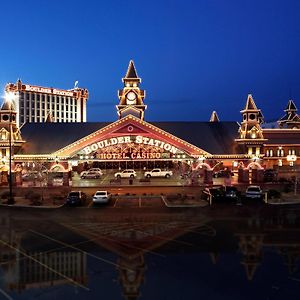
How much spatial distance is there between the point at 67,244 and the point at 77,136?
38630 mm

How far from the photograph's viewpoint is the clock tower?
65.9m

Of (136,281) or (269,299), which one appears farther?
(136,281)

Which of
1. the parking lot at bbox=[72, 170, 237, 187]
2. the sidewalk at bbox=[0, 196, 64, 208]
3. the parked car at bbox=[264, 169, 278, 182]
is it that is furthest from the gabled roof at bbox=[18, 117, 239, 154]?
the sidewalk at bbox=[0, 196, 64, 208]

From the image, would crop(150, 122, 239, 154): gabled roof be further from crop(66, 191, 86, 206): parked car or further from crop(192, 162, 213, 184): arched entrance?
crop(66, 191, 86, 206): parked car

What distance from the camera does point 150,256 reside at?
64.8 ft

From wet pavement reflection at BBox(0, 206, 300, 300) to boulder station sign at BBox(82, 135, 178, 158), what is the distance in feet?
76.4

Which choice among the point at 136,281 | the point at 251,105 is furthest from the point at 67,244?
the point at 251,105

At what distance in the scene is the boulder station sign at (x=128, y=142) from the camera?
54.2 m

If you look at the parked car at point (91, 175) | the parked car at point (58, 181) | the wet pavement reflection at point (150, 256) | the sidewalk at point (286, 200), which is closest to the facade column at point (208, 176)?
the sidewalk at point (286, 200)

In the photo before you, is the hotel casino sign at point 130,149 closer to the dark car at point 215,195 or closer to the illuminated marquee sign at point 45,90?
the dark car at point 215,195

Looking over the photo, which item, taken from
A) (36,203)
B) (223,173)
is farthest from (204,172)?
(36,203)

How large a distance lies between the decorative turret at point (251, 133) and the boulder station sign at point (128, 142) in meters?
9.96

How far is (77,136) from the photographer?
59.7 m

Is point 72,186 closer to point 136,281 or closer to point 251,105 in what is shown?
point 251,105
